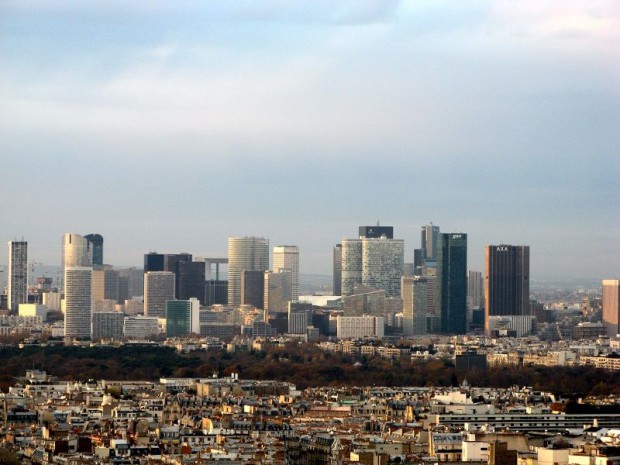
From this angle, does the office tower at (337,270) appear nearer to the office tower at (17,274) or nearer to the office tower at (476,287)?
the office tower at (476,287)

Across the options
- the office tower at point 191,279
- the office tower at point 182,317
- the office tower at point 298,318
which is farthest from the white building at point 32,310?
the office tower at point 298,318

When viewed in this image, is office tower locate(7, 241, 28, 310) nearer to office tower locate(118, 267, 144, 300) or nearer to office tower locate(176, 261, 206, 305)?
office tower locate(176, 261, 206, 305)

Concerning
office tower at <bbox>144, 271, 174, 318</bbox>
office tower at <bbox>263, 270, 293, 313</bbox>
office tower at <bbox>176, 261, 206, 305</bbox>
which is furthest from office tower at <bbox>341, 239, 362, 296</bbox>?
office tower at <bbox>144, 271, 174, 318</bbox>

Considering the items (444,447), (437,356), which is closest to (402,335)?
(437,356)

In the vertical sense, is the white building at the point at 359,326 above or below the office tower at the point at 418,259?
below

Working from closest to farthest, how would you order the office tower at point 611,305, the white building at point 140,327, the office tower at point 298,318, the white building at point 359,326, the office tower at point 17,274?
the white building at point 140,327 → the office tower at point 611,305 → the white building at point 359,326 → the office tower at point 298,318 → the office tower at point 17,274

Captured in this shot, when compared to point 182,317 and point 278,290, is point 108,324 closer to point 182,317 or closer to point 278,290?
point 182,317

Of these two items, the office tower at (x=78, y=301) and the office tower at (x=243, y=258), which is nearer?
the office tower at (x=78, y=301)
